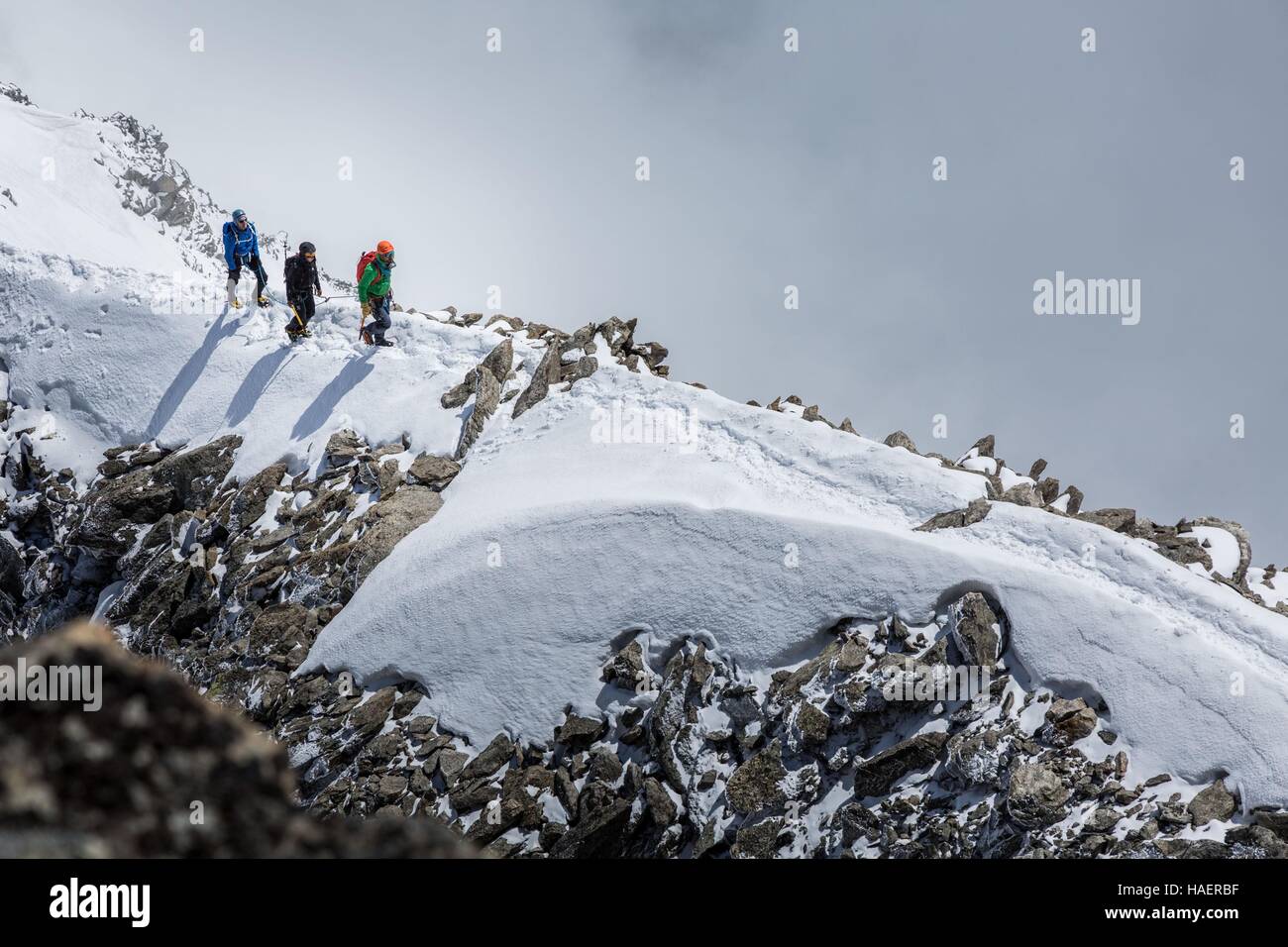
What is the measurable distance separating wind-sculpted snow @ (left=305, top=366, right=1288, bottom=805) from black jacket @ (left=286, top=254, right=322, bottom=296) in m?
9.17

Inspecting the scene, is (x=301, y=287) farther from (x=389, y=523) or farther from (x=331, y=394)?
(x=389, y=523)

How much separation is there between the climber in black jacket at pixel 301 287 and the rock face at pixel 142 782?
2138cm

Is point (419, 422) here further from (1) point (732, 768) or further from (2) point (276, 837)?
(2) point (276, 837)

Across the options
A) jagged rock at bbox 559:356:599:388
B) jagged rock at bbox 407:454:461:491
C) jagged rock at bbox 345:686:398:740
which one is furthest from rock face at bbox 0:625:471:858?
jagged rock at bbox 559:356:599:388

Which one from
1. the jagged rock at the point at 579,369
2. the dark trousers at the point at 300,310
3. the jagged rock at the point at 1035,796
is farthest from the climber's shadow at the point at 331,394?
the jagged rock at the point at 1035,796

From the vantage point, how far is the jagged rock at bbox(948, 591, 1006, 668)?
40.5 ft

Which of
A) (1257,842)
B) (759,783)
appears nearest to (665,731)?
(759,783)

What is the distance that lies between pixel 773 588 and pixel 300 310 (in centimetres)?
1619

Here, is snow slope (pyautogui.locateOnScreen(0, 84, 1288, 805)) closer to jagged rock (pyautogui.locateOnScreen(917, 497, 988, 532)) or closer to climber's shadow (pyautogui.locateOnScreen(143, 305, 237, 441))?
climber's shadow (pyautogui.locateOnScreen(143, 305, 237, 441))

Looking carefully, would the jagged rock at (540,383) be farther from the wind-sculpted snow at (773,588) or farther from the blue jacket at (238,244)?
the blue jacket at (238,244)

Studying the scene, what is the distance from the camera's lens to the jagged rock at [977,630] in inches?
486

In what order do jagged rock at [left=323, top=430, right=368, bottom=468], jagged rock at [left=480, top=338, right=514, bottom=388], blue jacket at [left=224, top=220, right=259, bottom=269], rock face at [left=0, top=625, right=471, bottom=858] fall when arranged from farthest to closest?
blue jacket at [left=224, top=220, right=259, bottom=269] → jagged rock at [left=480, top=338, right=514, bottom=388] → jagged rock at [left=323, top=430, right=368, bottom=468] → rock face at [left=0, top=625, right=471, bottom=858]
